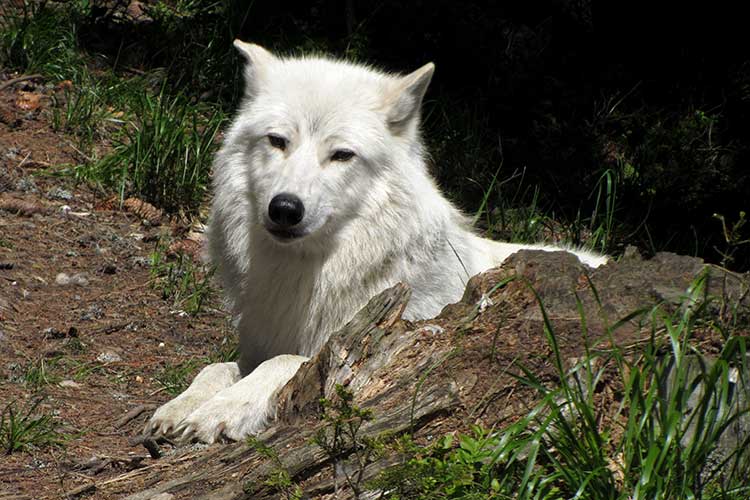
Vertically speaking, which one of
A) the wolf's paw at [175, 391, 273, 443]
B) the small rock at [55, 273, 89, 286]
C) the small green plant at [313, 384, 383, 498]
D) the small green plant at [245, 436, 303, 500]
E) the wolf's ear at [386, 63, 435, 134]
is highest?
the wolf's ear at [386, 63, 435, 134]

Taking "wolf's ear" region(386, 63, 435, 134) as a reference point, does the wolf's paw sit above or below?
below

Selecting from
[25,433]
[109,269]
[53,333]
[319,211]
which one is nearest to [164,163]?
[109,269]

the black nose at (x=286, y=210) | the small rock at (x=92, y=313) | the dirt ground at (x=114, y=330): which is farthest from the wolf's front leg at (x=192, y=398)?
the small rock at (x=92, y=313)

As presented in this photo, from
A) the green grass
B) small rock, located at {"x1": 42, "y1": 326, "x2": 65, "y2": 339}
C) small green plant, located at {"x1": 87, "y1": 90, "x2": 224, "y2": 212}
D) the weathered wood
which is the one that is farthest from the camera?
small green plant, located at {"x1": 87, "y1": 90, "x2": 224, "y2": 212}

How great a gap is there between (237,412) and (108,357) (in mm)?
1771

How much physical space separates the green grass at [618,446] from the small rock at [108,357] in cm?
280

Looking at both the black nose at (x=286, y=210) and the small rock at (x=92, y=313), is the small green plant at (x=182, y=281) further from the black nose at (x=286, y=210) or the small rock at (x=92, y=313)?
→ the black nose at (x=286, y=210)

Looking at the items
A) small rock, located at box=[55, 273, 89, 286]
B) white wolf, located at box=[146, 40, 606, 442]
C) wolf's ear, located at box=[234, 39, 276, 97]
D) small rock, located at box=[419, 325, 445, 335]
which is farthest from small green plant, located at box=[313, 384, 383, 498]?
small rock, located at box=[55, 273, 89, 286]

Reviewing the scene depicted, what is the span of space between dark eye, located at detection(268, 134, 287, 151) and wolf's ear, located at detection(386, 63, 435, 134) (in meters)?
0.55

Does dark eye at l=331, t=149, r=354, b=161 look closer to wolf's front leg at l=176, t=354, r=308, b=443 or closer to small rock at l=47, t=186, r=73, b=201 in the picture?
wolf's front leg at l=176, t=354, r=308, b=443

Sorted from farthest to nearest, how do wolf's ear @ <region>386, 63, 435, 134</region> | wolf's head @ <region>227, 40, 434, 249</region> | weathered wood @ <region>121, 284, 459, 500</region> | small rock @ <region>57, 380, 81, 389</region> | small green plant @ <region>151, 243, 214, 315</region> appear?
small green plant @ <region>151, 243, 214, 315</region> → small rock @ <region>57, 380, 81, 389</region> → wolf's ear @ <region>386, 63, 435, 134</region> → wolf's head @ <region>227, 40, 434, 249</region> → weathered wood @ <region>121, 284, 459, 500</region>

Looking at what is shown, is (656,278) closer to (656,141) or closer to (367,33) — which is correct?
(656,141)

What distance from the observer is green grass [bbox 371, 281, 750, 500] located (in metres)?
2.65

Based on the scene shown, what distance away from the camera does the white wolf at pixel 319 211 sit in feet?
14.1
